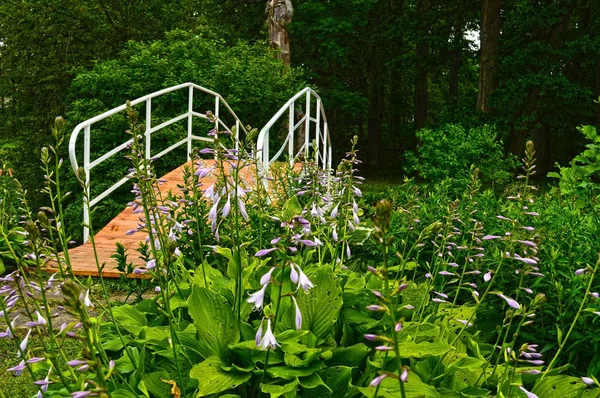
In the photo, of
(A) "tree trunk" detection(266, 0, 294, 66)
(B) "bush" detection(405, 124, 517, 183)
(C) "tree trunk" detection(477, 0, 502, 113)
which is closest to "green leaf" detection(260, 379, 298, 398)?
(B) "bush" detection(405, 124, 517, 183)

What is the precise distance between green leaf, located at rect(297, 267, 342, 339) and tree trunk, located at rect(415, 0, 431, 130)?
19638 mm

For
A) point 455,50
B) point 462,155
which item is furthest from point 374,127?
point 462,155

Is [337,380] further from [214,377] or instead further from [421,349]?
[214,377]

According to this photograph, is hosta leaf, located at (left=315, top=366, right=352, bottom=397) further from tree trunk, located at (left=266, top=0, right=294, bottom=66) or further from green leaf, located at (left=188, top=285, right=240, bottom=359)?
tree trunk, located at (left=266, top=0, right=294, bottom=66)

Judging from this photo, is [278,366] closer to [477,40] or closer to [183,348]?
[183,348]

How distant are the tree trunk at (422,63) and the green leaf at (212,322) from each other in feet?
65.3

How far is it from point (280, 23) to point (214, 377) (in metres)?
13.5

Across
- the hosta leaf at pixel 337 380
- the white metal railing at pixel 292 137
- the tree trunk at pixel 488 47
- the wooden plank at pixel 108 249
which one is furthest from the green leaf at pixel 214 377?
the tree trunk at pixel 488 47

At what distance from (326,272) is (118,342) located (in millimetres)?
949

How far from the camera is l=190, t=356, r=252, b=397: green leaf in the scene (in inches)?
85.0

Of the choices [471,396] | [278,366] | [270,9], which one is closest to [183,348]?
[278,366]

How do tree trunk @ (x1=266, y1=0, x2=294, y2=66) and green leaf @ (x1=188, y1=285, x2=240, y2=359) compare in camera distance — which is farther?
tree trunk @ (x1=266, y1=0, x2=294, y2=66)

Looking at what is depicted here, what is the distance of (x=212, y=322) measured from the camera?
94.3 inches

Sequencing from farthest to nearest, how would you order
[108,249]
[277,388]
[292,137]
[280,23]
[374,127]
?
[374,127], [280,23], [292,137], [108,249], [277,388]
